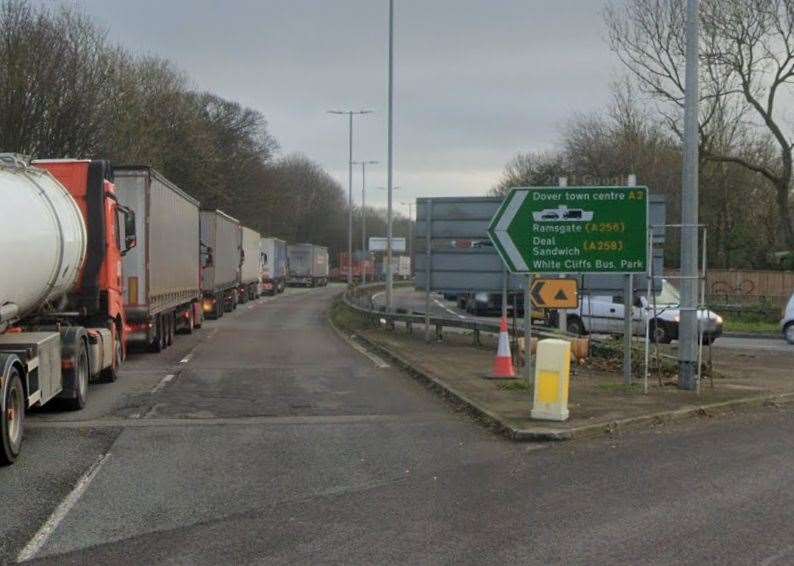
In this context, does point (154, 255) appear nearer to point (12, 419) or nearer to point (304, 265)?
point (12, 419)

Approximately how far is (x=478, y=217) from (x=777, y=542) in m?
14.3

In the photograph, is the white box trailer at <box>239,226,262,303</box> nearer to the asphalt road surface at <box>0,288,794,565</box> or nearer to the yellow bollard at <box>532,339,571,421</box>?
the asphalt road surface at <box>0,288,794,565</box>

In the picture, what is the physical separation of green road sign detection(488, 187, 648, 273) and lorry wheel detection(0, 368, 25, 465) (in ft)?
22.4

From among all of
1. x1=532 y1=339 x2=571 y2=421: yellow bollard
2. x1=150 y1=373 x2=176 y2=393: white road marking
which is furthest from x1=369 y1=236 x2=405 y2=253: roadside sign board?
x1=532 y1=339 x2=571 y2=421: yellow bollard

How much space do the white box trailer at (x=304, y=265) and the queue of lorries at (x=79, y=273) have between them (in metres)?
53.2

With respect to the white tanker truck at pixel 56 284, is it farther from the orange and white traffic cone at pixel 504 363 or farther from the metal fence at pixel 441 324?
the metal fence at pixel 441 324

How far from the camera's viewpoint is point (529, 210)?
12773 millimetres

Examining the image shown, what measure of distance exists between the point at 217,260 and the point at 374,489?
2756 cm

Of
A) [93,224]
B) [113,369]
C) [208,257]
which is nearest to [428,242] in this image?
[113,369]

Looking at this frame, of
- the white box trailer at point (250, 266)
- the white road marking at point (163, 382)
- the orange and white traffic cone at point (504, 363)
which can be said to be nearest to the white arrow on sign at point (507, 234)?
the orange and white traffic cone at point (504, 363)

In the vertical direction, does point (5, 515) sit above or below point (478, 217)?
below

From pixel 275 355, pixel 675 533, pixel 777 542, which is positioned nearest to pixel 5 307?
pixel 675 533

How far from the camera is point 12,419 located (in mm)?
8148

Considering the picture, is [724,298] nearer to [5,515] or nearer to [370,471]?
[370,471]
